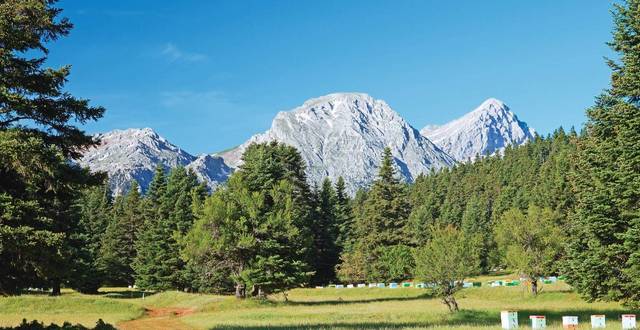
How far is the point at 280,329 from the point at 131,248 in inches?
2427

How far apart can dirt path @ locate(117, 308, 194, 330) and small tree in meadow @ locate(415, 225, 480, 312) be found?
16.2 metres

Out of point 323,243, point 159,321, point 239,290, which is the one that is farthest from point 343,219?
point 159,321

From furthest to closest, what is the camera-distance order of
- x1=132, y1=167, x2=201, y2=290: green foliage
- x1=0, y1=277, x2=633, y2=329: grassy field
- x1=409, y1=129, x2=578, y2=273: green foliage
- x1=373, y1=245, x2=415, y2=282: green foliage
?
1. x1=409, y1=129, x2=578, y2=273: green foliage
2. x1=373, y1=245, x2=415, y2=282: green foliage
3. x1=132, y1=167, x2=201, y2=290: green foliage
4. x1=0, y1=277, x2=633, y2=329: grassy field

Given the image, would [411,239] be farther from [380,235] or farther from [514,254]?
[514,254]

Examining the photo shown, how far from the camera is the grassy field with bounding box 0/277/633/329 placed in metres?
33.1

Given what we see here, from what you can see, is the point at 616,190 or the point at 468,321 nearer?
the point at 616,190

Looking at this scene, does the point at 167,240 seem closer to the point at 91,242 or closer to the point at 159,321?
the point at 91,242

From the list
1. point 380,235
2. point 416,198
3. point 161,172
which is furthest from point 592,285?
point 416,198

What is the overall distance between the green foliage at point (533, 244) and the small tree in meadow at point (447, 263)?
1433cm

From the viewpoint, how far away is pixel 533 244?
2082 inches

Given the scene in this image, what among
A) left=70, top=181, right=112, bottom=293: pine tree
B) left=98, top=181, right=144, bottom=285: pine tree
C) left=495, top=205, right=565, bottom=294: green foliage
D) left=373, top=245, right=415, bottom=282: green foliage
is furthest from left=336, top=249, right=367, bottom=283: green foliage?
left=98, top=181, right=144, bottom=285: pine tree

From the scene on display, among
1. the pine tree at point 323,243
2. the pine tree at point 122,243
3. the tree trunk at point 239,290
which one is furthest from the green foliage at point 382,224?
the pine tree at point 122,243

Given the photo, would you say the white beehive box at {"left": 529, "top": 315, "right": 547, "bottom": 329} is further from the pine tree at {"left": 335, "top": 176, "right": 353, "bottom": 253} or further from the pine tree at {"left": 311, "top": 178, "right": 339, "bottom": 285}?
the pine tree at {"left": 335, "top": 176, "right": 353, "bottom": 253}

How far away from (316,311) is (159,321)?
37.5 feet
